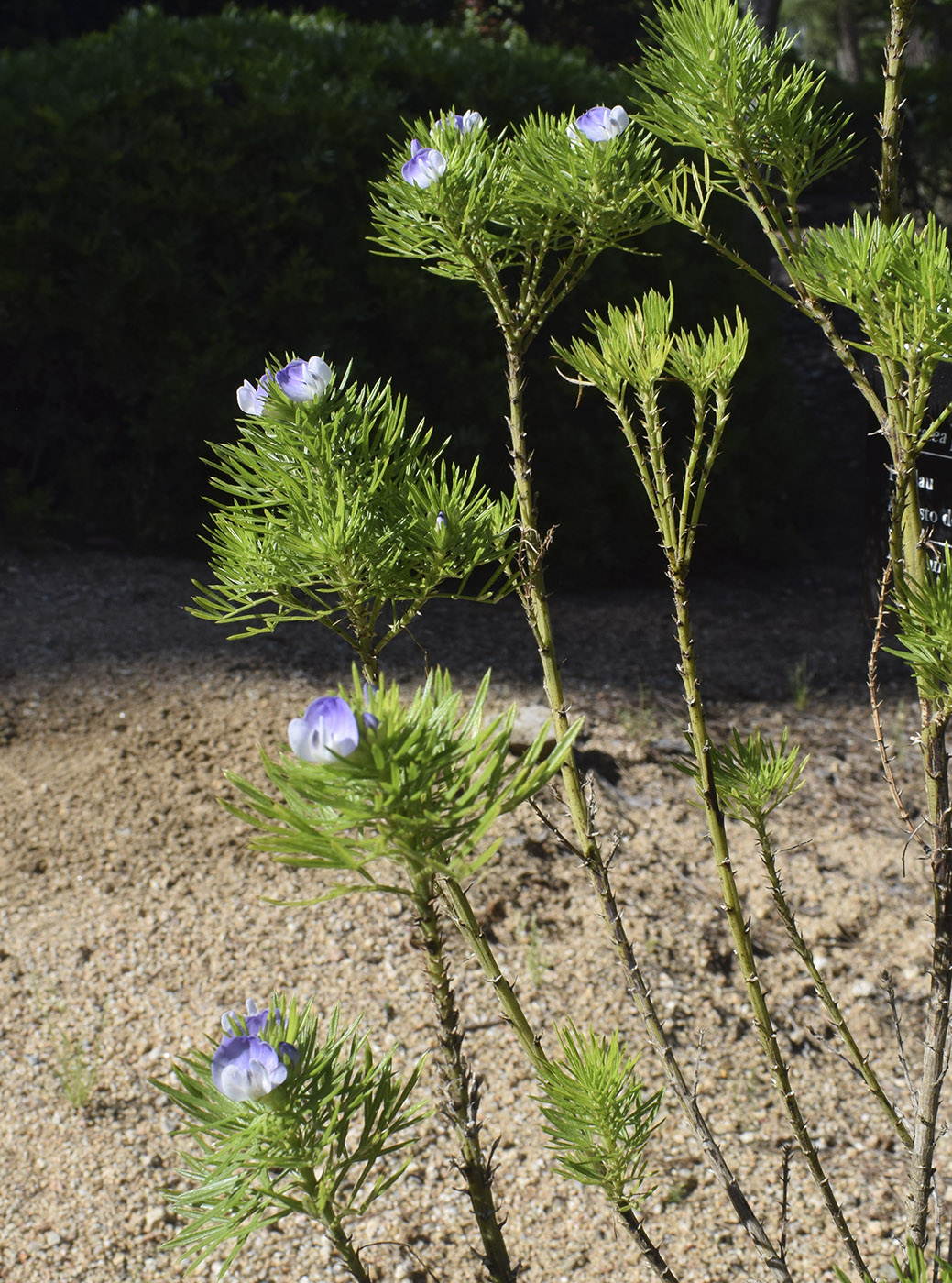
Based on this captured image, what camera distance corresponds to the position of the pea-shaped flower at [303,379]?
0.91 metres

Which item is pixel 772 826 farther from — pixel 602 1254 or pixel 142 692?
pixel 142 692

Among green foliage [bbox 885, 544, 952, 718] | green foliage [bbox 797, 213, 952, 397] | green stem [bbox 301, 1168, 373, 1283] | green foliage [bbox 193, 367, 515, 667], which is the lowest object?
green stem [bbox 301, 1168, 373, 1283]

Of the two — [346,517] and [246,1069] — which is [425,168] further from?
[246,1069]

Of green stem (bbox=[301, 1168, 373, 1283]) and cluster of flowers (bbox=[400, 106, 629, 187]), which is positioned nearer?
green stem (bbox=[301, 1168, 373, 1283])

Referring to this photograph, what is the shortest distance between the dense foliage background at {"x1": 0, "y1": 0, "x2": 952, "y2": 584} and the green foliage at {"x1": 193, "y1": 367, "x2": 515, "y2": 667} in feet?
9.29

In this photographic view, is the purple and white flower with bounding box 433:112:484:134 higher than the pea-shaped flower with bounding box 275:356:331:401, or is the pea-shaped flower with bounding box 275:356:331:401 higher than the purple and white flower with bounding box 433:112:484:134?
the purple and white flower with bounding box 433:112:484:134

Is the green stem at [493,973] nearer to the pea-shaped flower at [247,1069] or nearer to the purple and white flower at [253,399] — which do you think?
the pea-shaped flower at [247,1069]

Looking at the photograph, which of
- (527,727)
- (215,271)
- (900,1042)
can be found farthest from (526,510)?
(215,271)

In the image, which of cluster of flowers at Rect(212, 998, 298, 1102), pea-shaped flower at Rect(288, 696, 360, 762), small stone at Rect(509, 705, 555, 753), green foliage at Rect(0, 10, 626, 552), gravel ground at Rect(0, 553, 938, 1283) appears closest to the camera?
pea-shaped flower at Rect(288, 696, 360, 762)

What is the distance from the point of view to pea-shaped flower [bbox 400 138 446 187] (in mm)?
971

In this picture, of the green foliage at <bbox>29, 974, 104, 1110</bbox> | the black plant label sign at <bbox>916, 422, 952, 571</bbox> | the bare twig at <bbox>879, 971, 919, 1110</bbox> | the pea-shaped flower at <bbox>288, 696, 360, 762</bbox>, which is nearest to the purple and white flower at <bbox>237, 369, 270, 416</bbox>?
the pea-shaped flower at <bbox>288, 696, 360, 762</bbox>

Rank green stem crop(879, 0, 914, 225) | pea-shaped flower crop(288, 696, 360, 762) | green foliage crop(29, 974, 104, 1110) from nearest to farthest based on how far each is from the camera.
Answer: pea-shaped flower crop(288, 696, 360, 762), green stem crop(879, 0, 914, 225), green foliage crop(29, 974, 104, 1110)

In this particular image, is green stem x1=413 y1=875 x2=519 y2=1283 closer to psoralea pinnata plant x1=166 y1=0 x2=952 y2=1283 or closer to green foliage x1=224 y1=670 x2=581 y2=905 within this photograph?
psoralea pinnata plant x1=166 y1=0 x2=952 y2=1283

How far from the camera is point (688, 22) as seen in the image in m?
0.97
